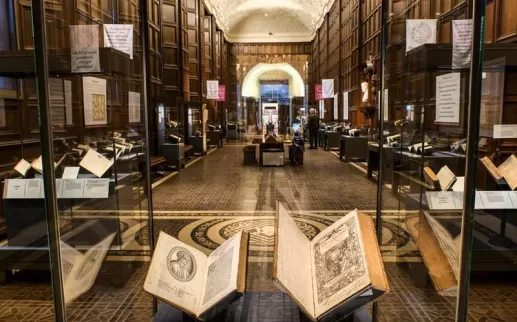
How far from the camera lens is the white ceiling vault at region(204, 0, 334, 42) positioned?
22.4 metres

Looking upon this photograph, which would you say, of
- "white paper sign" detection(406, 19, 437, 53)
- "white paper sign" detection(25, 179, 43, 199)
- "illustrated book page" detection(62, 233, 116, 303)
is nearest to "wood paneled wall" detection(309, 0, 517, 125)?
"white paper sign" detection(406, 19, 437, 53)

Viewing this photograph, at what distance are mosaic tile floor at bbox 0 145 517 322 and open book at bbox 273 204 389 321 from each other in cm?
20

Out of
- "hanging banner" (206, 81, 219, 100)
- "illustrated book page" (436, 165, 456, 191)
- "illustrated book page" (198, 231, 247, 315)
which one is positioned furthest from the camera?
"hanging banner" (206, 81, 219, 100)

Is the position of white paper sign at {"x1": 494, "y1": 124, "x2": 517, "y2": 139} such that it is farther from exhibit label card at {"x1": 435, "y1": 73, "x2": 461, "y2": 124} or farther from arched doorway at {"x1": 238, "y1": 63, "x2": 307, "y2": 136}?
arched doorway at {"x1": 238, "y1": 63, "x2": 307, "y2": 136}

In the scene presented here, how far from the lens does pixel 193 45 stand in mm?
15156

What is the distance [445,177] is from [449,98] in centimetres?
85

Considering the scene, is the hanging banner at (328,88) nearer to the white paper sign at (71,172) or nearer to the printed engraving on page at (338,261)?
the white paper sign at (71,172)

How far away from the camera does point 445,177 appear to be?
2863 millimetres

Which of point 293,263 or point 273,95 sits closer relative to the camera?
point 293,263

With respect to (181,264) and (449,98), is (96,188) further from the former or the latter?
(449,98)

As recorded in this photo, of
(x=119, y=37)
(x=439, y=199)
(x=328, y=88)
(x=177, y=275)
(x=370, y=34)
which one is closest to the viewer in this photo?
(x=177, y=275)

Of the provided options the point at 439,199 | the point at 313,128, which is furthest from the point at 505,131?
the point at 313,128

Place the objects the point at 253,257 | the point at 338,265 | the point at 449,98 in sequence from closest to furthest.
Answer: the point at 338,265 < the point at 449,98 < the point at 253,257

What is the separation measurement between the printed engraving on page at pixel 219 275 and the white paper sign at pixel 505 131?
3.76 meters
